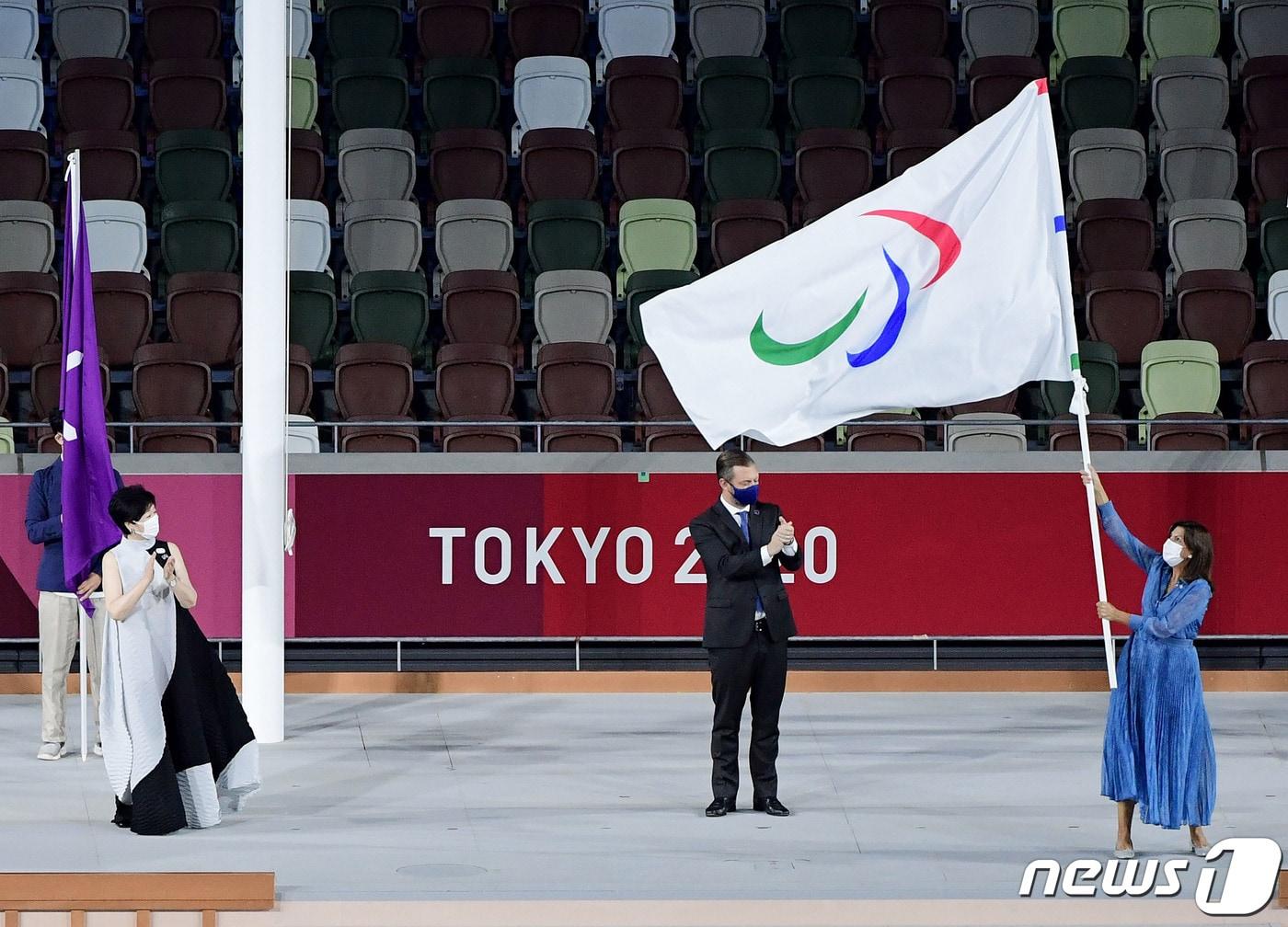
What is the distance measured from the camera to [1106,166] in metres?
15.4

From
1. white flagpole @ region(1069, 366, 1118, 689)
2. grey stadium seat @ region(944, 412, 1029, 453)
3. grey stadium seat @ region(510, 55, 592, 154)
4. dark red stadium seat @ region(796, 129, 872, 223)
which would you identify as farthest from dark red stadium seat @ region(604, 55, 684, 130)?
white flagpole @ region(1069, 366, 1118, 689)

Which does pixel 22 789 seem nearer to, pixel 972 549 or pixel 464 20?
pixel 972 549

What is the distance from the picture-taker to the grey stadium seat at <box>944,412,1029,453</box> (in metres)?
12.6

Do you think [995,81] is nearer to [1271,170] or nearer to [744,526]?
[1271,170]

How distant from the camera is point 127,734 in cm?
760

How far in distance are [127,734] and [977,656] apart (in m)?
6.26

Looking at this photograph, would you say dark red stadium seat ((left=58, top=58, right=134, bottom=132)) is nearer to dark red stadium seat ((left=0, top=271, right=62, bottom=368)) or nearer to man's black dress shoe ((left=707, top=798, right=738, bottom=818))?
dark red stadium seat ((left=0, top=271, right=62, bottom=368))

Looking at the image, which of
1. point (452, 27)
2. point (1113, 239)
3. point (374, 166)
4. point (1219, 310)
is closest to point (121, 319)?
point (374, 166)

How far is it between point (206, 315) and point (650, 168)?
4035 mm

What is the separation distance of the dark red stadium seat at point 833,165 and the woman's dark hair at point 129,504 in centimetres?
863

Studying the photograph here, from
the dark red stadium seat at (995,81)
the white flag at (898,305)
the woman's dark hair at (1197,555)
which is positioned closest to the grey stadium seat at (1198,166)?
the dark red stadium seat at (995,81)

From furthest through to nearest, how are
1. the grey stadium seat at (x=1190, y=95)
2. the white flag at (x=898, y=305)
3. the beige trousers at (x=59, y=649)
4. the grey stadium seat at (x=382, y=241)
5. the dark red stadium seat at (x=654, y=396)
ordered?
the grey stadium seat at (x=1190, y=95) < the grey stadium seat at (x=382, y=241) < the dark red stadium seat at (x=654, y=396) < the beige trousers at (x=59, y=649) < the white flag at (x=898, y=305)

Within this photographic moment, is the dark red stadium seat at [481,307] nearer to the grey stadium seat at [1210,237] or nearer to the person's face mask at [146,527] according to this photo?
the grey stadium seat at [1210,237]

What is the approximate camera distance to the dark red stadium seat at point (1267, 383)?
12992 millimetres
